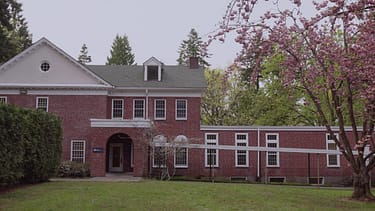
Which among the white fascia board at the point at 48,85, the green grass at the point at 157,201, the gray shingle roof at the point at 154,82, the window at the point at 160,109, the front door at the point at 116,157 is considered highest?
the gray shingle roof at the point at 154,82

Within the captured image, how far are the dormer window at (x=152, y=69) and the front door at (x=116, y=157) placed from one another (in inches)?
192

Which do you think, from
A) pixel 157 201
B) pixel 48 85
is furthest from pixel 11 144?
pixel 48 85

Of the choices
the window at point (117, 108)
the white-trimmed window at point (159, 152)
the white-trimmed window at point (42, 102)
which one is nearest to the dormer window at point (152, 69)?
the window at point (117, 108)

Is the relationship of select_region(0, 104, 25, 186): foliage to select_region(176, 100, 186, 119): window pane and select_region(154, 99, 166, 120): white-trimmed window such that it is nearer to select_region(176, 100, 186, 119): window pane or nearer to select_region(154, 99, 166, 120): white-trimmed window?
select_region(154, 99, 166, 120): white-trimmed window

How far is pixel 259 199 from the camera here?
1327 centimetres

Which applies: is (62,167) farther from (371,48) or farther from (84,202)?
(371,48)

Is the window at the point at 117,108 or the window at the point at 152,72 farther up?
the window at the point at 152,72

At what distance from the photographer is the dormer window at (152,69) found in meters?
29.3

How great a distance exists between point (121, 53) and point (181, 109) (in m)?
36.2

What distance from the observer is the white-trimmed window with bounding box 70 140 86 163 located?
27.1 metres

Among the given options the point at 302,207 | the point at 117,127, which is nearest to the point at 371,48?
the point at 302,207

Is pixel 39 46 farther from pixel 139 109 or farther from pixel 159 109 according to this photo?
pixel 159 109

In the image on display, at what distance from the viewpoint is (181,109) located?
93.4 ft

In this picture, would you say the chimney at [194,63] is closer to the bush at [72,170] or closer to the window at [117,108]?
the window at [117,108]
